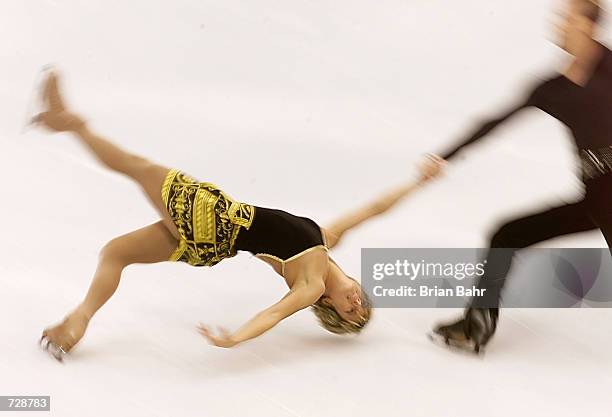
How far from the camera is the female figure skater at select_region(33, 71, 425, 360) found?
2340 millimetres

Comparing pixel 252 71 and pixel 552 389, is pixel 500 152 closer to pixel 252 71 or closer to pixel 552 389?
pixel 252 71

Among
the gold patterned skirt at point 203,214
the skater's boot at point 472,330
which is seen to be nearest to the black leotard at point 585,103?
the skater's boot at point 472,330

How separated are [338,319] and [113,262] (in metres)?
0.56

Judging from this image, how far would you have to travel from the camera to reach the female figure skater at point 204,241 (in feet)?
7.68

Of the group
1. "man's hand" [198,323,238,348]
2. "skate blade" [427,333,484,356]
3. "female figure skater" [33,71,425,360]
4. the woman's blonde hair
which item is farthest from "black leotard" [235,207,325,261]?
"skate blade" [427,333,484,356]

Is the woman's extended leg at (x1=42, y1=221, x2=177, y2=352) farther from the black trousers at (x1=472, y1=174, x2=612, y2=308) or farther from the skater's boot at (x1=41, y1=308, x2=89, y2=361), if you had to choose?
the black trousers at (x1=472, y1=174, x2=612, y2=308)

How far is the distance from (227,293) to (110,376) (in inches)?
23.0

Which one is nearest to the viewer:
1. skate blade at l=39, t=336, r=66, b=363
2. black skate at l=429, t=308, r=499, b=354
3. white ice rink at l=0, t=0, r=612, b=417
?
skate blade at l=39, t=336, r=66, b=363

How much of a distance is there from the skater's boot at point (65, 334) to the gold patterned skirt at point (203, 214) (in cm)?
30

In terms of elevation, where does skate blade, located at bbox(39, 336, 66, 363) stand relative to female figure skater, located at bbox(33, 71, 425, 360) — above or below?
below

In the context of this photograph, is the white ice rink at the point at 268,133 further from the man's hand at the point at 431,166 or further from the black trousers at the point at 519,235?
the man's hand at the point at 431,166

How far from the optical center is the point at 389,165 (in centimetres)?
331

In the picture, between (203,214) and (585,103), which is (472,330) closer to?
(585,103)

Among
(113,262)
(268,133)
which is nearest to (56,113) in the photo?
(113,262)
